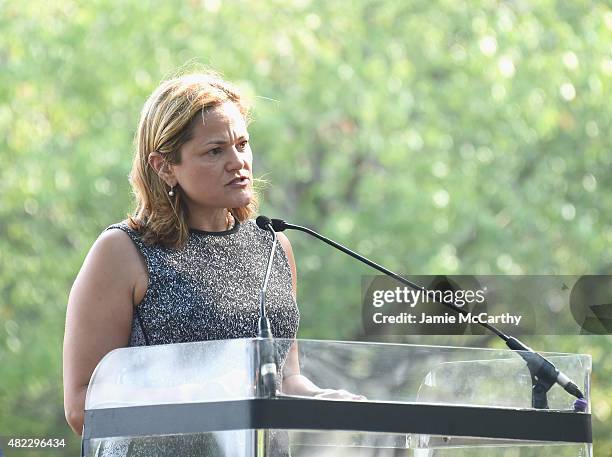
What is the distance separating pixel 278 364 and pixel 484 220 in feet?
10.6

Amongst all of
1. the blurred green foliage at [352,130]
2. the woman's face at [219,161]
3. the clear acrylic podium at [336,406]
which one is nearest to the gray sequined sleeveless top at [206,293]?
the woman's face at [219,161]

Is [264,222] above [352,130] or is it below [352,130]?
below

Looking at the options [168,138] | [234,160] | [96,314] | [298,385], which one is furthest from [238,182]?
[298,385]

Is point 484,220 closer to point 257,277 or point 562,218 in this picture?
point 562,218

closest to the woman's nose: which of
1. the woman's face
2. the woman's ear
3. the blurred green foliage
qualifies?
the woman's face

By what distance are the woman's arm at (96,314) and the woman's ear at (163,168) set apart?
16 centimetres

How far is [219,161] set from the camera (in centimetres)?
170

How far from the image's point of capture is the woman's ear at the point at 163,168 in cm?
177

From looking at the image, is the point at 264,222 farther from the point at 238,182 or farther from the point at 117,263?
the point at 117,263

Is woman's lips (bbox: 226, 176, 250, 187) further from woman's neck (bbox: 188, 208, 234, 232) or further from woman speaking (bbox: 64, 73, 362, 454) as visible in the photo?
woman's neck (bbox: 188, 208, 234, 232)

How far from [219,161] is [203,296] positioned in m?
0.22

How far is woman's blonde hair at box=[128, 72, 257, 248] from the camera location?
171cm

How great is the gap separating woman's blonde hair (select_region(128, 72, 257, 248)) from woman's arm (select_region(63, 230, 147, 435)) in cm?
8

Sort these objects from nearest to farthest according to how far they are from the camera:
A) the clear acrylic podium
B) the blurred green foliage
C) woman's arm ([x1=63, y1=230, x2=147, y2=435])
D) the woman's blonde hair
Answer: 1. the clear acrylic podium
2. woman's arm ([x1=63, y1=230, x2=147, y2=435])
3. the woman's blonde hair
4. the blurred green foliage
